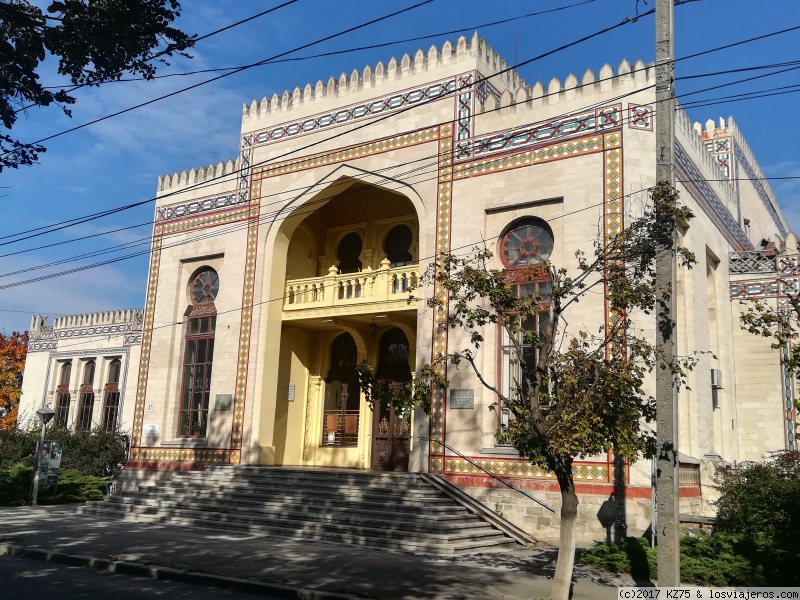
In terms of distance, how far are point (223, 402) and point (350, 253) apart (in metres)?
5.65

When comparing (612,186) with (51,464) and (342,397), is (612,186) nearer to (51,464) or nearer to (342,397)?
(342,397)

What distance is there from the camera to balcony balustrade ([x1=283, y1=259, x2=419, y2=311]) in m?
19.0

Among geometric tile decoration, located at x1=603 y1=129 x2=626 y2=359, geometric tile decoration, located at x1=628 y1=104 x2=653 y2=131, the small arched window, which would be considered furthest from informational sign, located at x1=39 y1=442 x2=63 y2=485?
geometric tile decoration, located at x1=628 y1=104 x2=653 y2=131

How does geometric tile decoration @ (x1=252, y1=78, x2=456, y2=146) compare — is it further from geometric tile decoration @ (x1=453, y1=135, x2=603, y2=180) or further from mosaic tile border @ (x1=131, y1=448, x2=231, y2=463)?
mosaic tile border @ (x1=131, y1=448, x2=231, y2=463)

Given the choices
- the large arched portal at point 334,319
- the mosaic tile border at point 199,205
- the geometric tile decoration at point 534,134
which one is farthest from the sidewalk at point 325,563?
the mosaic tile border at point 199,205

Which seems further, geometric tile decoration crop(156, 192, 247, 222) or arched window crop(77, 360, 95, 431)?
arched window crop(77, 360, 95, 431)

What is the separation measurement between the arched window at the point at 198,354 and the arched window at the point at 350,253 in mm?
3662

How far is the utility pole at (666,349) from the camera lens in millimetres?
8336

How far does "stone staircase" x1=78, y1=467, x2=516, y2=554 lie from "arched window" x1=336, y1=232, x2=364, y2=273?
636cm

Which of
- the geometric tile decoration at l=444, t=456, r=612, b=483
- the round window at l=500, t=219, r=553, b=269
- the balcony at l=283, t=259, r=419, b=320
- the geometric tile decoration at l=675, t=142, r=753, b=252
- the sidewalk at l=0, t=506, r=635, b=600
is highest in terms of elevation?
the geometric tile decoration at l=675, t=142, r=753, b=252

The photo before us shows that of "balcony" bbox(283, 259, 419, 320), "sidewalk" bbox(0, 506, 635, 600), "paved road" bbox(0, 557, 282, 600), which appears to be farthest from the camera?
"balcony" bbox(283, 259, 419, 320)

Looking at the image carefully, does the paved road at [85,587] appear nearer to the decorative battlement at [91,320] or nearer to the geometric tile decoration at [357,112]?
the geometric tile decoration at [357,112]

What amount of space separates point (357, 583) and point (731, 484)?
7.64m

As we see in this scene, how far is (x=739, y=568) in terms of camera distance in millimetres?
10867
